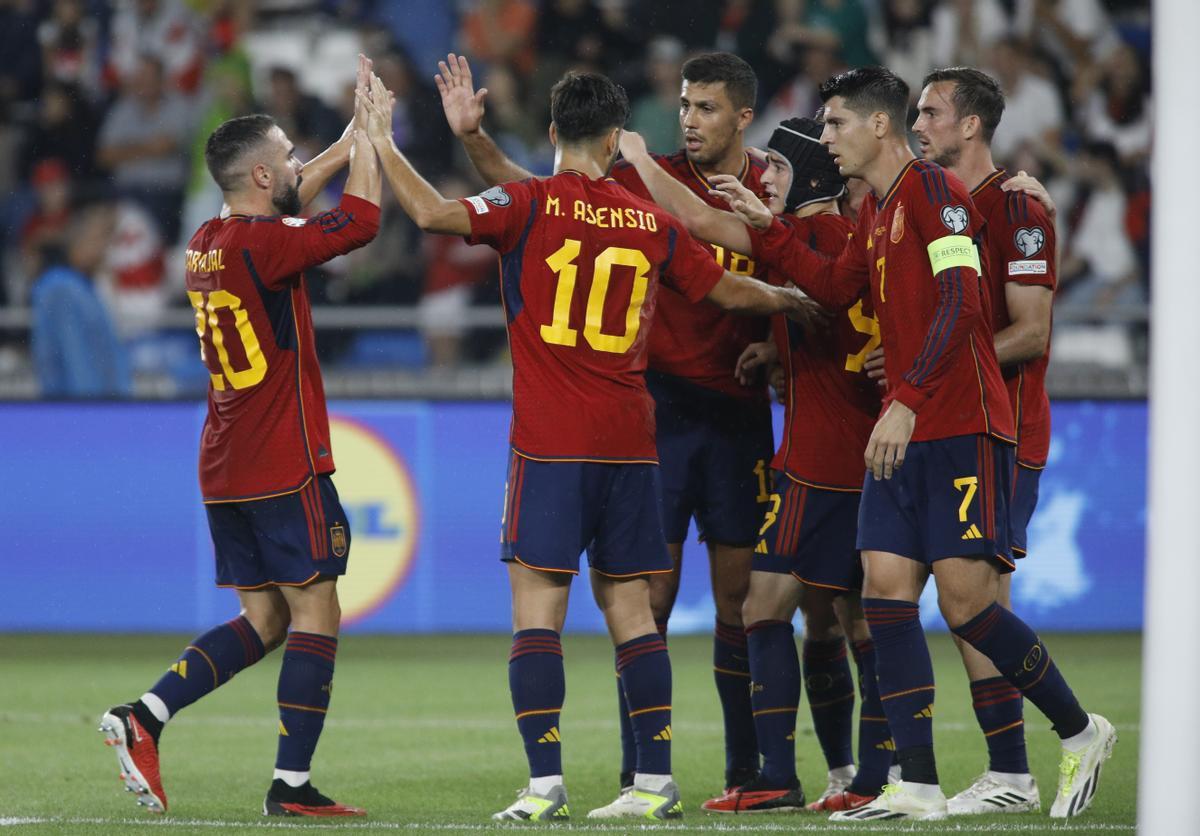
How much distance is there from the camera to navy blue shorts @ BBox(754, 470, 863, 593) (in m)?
5.62

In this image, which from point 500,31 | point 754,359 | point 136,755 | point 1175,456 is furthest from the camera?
point 500,31

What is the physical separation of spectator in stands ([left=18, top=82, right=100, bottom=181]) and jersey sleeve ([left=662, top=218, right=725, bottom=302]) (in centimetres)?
931

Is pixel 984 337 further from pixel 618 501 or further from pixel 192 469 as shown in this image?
pixel 192 469

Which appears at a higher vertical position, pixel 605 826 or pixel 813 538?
pixel 813 538

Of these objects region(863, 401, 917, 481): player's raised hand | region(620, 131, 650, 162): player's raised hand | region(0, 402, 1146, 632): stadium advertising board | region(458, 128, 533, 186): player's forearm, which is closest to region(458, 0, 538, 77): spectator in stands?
region(0, 402, 1146, 632): stadium advertising board

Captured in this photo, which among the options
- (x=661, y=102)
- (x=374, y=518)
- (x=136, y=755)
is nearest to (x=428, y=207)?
(x=136, y=755)

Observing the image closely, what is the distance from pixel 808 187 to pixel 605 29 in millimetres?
8319

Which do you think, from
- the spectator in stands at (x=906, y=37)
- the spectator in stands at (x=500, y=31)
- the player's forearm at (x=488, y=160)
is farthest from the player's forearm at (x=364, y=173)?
the spectator in stands at (x=906, y=37)

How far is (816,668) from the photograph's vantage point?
5.86 m

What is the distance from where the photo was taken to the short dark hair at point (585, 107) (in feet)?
17.4

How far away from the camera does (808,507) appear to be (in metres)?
5.65

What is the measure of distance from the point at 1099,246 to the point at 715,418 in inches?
299

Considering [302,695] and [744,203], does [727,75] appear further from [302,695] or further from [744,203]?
[302,695]

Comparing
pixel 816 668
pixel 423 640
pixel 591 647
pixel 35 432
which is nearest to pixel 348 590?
pixel 423 640
